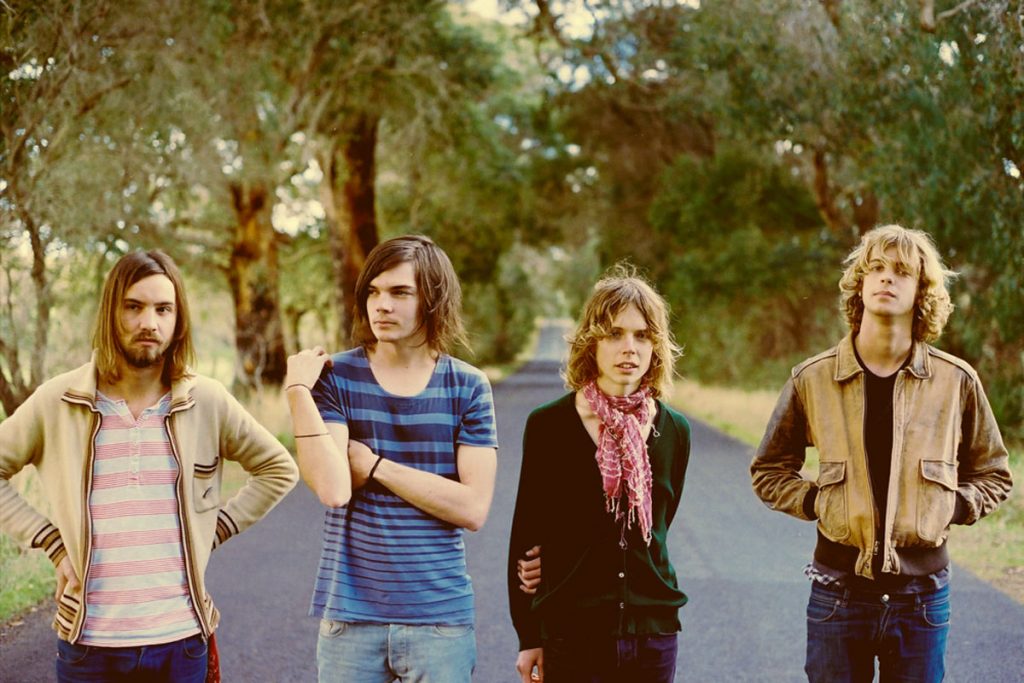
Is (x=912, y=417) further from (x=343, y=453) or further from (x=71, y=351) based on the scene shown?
(x=71, y=351)

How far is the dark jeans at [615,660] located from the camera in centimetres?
296

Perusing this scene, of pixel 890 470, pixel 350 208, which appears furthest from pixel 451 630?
pixel 350 208

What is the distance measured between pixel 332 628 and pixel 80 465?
83 centimetres

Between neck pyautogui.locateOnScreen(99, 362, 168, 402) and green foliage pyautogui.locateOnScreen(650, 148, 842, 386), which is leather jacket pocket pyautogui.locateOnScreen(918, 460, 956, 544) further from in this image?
green foliage pyautogui.locateOnScreen(650, 148, 842, 386)

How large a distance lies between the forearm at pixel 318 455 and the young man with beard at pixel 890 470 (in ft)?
4.67

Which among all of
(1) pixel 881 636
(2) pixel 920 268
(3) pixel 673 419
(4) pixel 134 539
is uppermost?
(2) pixel 920 268

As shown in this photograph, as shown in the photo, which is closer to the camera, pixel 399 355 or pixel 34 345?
pixel 399 355

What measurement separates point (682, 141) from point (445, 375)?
23873mm

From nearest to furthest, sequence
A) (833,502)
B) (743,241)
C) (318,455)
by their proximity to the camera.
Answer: (318,455), (833,502), (743,241)

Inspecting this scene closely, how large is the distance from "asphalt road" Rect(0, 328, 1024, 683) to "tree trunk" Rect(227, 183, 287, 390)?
9.18 m

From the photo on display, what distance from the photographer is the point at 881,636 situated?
3088 millimetres

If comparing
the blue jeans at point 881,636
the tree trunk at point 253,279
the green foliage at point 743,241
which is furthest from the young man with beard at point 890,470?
the green foliage at point 743,241

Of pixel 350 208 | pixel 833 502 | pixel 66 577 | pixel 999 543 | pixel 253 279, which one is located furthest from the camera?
pixel 350 208

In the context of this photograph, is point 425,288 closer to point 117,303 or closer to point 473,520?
point 473,520
